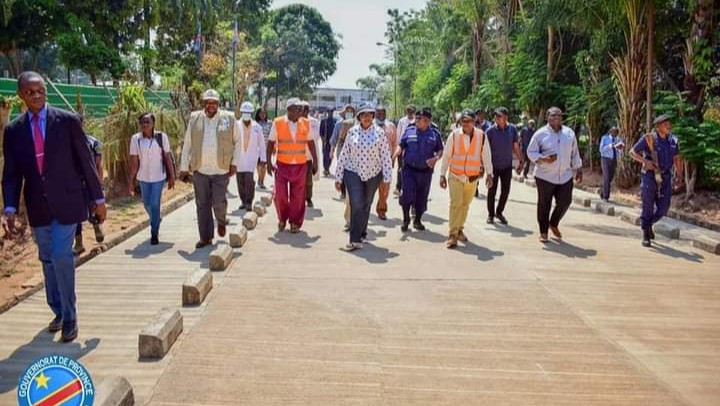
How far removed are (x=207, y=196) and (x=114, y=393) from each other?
4.71 m

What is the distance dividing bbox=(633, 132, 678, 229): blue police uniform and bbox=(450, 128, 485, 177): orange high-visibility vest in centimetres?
213

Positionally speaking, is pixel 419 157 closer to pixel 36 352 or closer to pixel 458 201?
pixel 458 201

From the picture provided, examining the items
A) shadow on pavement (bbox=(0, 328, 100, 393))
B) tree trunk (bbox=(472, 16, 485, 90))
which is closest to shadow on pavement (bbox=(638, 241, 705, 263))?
shadow on pavement (bbox=(0, 328, 100, 393))

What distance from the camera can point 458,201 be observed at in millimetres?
8305

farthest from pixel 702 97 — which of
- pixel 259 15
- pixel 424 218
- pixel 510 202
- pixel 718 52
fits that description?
pixel 259 15

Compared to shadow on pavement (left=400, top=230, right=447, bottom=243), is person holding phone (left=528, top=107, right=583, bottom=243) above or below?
above

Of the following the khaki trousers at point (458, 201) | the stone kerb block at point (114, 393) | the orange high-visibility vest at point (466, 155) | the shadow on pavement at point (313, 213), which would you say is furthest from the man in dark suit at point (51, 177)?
the shadow on pavement at point (313, 213)

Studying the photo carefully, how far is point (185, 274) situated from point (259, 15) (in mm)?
44052

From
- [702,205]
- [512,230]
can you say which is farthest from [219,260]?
[702,205]

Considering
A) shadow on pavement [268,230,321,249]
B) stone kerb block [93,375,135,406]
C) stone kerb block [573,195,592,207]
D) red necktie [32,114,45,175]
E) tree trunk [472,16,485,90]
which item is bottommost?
shadow on pavement [268,230,321,249]

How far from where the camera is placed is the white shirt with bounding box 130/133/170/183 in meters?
8.10

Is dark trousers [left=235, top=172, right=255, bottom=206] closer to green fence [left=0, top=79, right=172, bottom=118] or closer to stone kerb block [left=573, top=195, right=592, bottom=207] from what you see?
green fence [left=0, top=79, right=172, bottom=118]

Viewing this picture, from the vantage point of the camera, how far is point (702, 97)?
12703 millimetres

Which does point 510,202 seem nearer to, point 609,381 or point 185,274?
point 185,274
